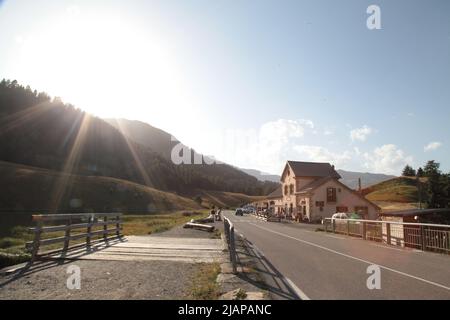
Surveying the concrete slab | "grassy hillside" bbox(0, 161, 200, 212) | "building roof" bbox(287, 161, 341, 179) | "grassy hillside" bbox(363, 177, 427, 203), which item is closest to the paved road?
the concrete slab

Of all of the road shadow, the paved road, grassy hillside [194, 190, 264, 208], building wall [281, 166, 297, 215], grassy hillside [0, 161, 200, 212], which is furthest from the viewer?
grassy hillside [194, 190, 264, 208]

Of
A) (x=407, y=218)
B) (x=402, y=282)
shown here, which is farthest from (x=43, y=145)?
(x=402, y=282)

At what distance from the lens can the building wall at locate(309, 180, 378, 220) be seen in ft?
180

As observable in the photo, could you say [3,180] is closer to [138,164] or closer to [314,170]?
[314,170]

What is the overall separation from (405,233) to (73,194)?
68.8 metres

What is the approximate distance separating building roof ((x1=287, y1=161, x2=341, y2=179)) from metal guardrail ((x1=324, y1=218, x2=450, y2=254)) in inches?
1460

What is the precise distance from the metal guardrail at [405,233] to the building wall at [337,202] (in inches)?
1095

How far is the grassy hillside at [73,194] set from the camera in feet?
219

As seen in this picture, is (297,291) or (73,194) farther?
(73,194)

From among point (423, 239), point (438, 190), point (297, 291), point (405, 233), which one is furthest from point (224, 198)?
point (297, 291)

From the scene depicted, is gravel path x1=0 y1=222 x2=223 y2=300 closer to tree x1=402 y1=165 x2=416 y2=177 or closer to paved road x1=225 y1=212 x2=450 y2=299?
paved road x1=225 y1=212 x2=450 y2=299

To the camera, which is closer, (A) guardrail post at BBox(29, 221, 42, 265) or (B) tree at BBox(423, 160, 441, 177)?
(A) guardrail post at BBox(29, 221, 42, 265)

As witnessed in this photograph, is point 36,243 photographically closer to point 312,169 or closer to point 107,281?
point 107,281

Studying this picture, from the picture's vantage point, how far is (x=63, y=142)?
120 m
